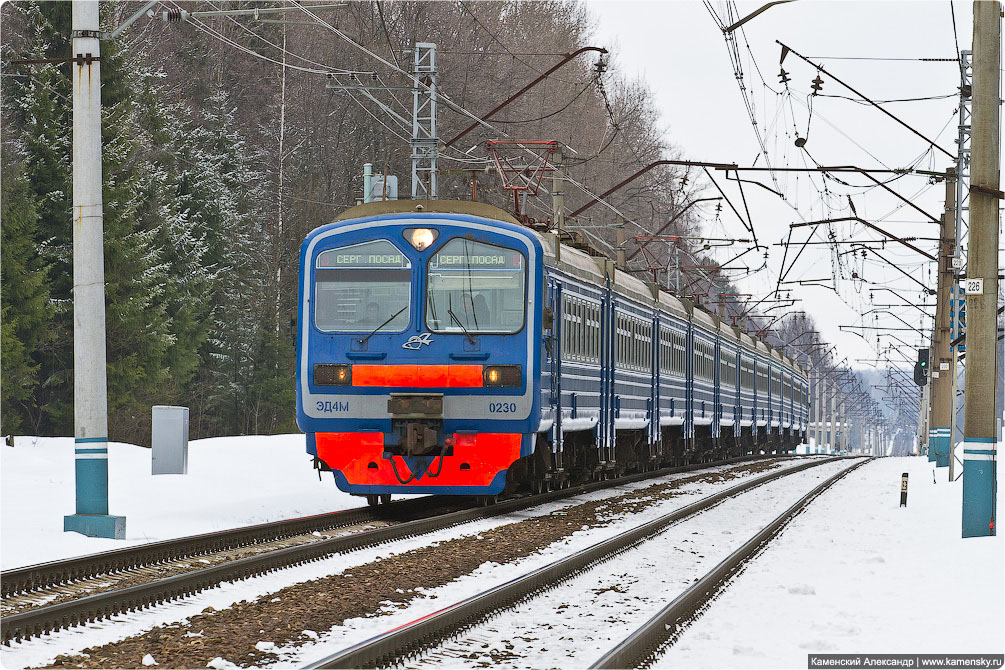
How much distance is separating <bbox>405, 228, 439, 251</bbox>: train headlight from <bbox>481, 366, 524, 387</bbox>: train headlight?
149 centimetres

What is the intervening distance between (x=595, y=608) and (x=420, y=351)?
20.1 ft

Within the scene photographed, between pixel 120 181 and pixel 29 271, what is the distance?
3.74m

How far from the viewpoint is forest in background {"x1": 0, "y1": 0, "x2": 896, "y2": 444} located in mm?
33188

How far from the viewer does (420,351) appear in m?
15.0

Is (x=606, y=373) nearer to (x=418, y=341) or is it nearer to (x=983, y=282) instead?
(x=418, y=341)

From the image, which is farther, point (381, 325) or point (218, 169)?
point (218, 169)

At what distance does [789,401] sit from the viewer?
52375 millimetres

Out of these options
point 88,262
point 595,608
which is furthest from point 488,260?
point 595,608

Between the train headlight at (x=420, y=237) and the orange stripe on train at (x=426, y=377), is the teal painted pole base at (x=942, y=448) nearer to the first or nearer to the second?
the orange stripe on train at (x=426, y=377)

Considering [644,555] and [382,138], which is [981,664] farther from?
[382,138]

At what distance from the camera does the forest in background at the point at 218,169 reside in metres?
33.2

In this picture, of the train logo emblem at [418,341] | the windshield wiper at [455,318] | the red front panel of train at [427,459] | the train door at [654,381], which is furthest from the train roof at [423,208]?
the train door at [654,381]

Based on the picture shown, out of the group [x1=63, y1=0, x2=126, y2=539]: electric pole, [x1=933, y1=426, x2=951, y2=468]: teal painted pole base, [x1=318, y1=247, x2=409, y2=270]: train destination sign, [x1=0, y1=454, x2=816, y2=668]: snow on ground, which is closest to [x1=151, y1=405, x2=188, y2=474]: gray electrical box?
[x1=318, y1=247, x2=409, y2=270]: train destination sign

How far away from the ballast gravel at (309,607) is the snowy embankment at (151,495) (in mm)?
2703
